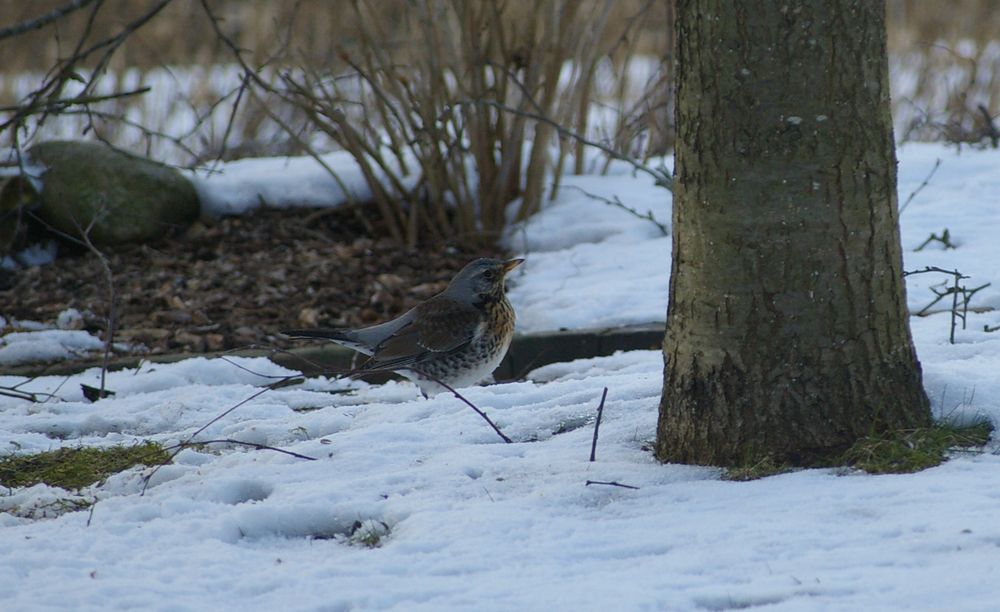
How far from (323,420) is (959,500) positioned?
7.81 feet

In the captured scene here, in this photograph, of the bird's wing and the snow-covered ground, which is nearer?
the snow-covered ground

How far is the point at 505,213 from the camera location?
7.86 metres

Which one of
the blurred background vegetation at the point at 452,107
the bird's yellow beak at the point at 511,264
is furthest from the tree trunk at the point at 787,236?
the blurred background vegetation at the point at 452,107

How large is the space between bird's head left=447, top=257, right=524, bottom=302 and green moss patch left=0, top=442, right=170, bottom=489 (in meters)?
1.72

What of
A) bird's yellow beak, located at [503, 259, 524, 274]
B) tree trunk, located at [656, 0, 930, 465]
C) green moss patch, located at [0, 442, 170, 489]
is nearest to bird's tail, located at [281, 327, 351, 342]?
bird's yellow beak, located at [503, 259, 524, 274]

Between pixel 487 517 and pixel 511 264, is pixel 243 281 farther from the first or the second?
pixel 487 517

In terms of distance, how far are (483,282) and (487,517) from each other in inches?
93.7

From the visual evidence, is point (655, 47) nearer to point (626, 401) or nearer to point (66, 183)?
point (66, 183)

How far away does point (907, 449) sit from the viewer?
3223 millimetres

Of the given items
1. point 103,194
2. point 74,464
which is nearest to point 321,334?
point 74,464

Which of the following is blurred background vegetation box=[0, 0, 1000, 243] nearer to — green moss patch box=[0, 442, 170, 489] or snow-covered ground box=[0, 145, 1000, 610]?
green moss patch box=[0, 442, 170, 489]

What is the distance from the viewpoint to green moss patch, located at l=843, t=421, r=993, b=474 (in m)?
3.18

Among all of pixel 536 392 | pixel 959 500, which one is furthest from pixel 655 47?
pixel 959 500

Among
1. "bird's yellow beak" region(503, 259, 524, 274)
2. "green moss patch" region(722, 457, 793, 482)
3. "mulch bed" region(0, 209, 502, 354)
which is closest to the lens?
"green moss patch" region(722, 457, 793, 482)
